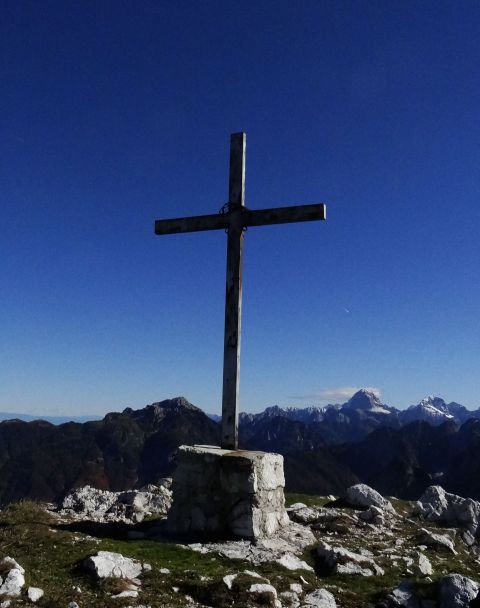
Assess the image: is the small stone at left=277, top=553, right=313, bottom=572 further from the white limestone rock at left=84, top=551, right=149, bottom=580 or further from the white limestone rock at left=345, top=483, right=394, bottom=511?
the white limestone rock at left=345, top=483, right=394, bottom=511

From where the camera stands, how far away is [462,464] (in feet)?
541

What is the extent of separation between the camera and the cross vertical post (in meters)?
13.8

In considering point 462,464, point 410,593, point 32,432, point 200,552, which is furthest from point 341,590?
point 32,432

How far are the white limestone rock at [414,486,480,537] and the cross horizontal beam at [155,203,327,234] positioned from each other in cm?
1266

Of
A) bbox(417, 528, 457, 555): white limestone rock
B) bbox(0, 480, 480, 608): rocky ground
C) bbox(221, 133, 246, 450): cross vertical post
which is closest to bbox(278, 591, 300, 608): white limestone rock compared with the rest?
bbox(0, 480, 480, 608): rocky ground

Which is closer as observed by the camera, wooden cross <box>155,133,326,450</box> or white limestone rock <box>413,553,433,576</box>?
white limestone rock <box>413,553,433,576</box>

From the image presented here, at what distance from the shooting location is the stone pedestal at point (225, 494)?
12344 millimetres

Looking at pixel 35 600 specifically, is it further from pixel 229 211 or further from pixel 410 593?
pixel 229 211

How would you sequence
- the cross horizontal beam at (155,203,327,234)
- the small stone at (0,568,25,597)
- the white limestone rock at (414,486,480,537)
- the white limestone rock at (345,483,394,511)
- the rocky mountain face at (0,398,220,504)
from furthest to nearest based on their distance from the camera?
the rocky mountain face at (0,398,220,504), the white limestone rock at (345,483,394,511), the white limestone rock at (414,486,480,537), the cross horizontal beam at (155,203,327,234), the small stone at (0,568,25,597)

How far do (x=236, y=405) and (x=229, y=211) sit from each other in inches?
221

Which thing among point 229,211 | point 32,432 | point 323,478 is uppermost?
point 229,211

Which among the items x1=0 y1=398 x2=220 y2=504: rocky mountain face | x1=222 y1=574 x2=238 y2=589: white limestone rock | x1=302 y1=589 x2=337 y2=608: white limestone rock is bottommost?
x1=0 y1=398 x2=220 y2=504: rocky mountain face

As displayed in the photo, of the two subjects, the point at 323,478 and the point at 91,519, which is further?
the point at 323,478

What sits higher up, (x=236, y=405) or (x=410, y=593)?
(x=236, y=405)
